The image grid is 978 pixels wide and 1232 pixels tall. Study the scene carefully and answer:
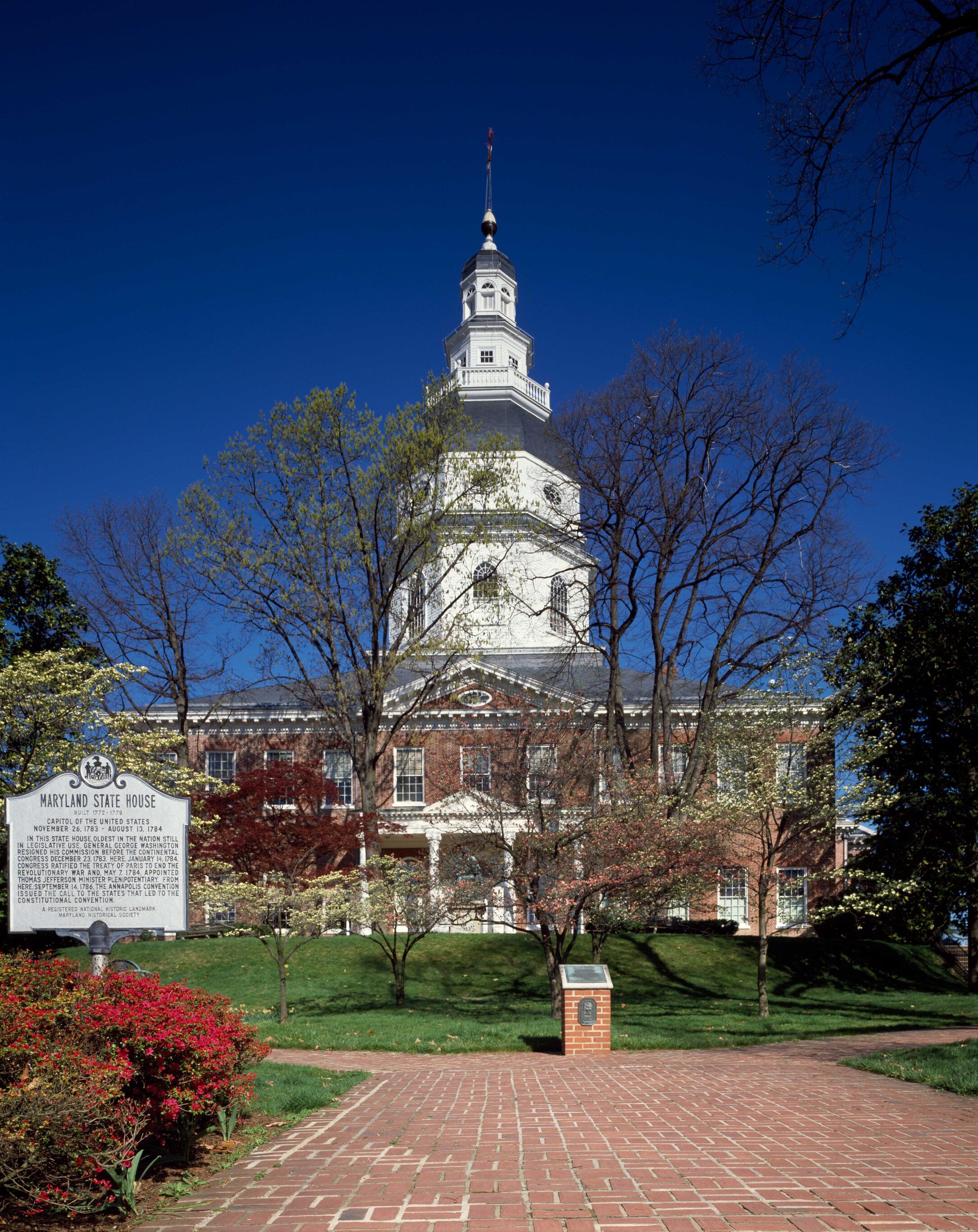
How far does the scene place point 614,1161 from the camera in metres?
6.62

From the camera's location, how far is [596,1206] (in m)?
5.58

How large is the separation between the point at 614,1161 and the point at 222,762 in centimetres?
3097

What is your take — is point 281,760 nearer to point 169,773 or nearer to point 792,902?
point 169,773

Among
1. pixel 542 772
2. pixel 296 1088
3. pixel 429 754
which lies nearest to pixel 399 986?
pixel 542 772

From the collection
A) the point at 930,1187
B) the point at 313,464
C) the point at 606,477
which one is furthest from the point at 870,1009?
the point at 313,464

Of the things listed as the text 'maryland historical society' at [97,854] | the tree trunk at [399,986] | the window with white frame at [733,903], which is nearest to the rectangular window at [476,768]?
the tree trunk at [399,986]

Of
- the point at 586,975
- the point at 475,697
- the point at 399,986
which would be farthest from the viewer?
the point at 475,697

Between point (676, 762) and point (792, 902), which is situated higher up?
point (676, 762)

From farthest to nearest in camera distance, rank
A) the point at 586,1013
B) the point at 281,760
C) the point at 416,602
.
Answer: the point at 416,602
the point at 281,760
the point at 586,1013

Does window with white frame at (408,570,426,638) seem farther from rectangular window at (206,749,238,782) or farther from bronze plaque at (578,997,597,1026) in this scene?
bronze plaque at (578,997,597,1026)

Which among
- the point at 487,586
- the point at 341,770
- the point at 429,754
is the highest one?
the point at 487,586

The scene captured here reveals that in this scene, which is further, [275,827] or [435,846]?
[435,846]

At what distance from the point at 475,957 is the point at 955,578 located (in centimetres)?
1470

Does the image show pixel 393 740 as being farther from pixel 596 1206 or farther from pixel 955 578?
pixel 596 1206
